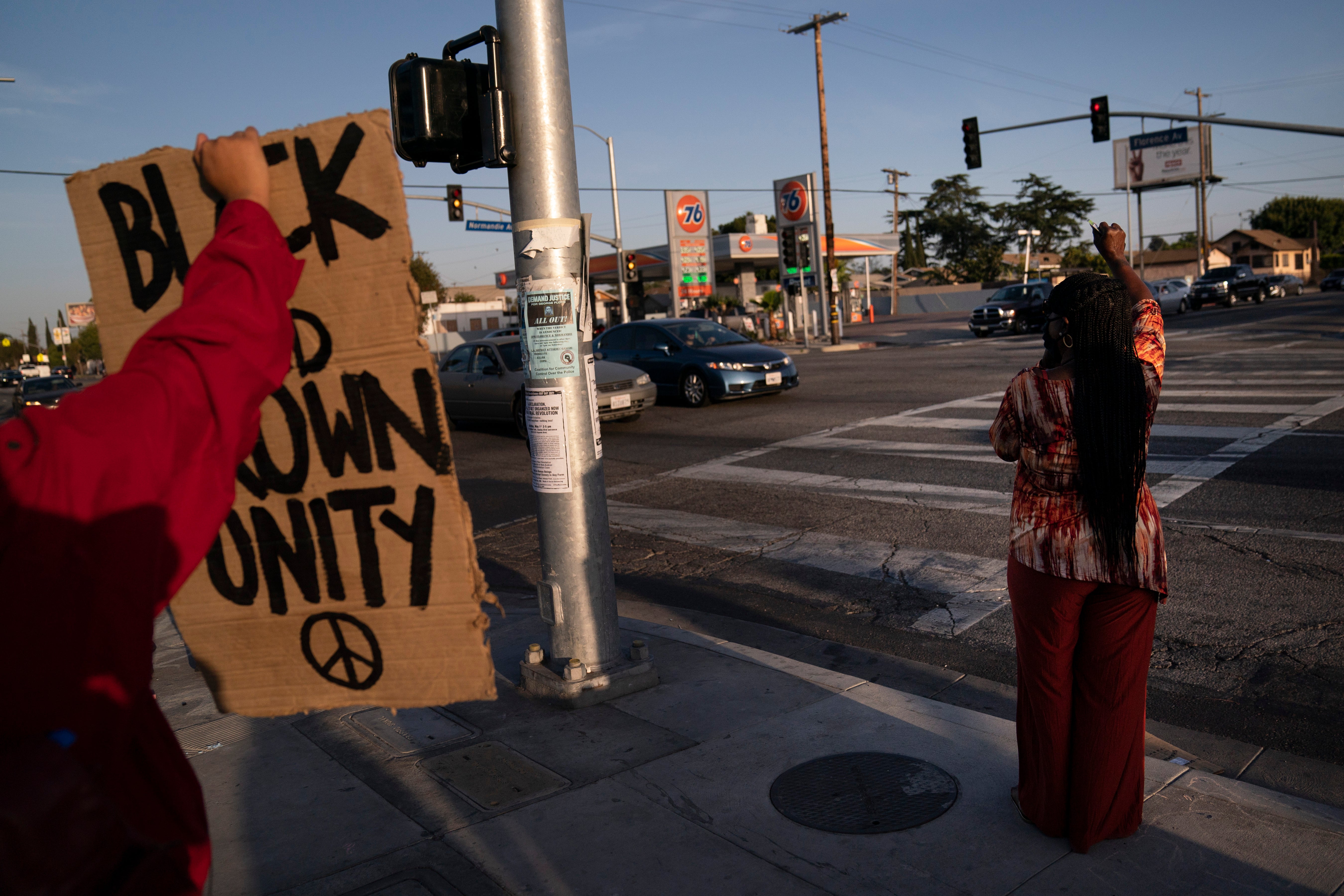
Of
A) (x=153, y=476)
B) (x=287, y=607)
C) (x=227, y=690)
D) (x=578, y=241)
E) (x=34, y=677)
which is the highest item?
(x=578, y=241)

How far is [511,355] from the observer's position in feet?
51.5

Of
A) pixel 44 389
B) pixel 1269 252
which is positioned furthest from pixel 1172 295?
pixel 1269 252

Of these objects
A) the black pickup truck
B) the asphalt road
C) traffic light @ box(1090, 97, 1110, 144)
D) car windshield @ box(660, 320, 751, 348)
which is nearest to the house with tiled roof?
the black pickup truck

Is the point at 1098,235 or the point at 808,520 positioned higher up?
the point at 1098,235

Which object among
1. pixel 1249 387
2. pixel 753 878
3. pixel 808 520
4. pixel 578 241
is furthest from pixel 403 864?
pixel 1249 387

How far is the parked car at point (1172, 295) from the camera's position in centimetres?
3862

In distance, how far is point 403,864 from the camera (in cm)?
320

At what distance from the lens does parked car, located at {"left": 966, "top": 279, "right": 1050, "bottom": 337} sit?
112ft

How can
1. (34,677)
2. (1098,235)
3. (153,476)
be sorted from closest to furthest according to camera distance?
(34,677) → (153,476) → (1098,235)

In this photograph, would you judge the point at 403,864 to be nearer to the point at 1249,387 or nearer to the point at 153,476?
the point at 153,476

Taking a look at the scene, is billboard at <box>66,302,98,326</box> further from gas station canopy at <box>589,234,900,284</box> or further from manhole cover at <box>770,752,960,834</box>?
manhole cover at <box>770,752,960,834</box>

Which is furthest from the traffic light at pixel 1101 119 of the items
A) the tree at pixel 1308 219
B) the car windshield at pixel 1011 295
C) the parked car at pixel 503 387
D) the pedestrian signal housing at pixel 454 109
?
the tree at pixel 1308 219

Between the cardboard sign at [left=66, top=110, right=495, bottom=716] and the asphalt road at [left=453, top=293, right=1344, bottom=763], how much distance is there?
368 cm

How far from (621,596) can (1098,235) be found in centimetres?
401
